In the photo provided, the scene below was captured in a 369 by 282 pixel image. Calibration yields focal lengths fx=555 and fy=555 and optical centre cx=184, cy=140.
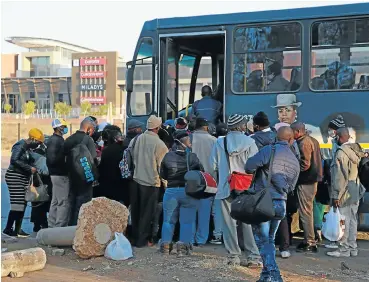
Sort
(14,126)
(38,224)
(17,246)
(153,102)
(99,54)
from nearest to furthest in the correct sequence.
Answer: (17,246), (38,224), (153,102), (14,126), (99,54)

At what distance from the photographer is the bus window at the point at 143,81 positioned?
10.8m

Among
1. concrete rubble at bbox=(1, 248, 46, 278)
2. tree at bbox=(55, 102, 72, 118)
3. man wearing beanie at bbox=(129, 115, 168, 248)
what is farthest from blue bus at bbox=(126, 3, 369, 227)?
tree at bbox=(55, 102, 72, 118)

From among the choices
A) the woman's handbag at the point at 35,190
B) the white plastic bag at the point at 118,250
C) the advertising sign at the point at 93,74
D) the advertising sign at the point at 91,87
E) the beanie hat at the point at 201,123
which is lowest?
the white plastic bag at the point at 118,250

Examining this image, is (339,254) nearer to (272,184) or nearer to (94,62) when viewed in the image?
(272,184)

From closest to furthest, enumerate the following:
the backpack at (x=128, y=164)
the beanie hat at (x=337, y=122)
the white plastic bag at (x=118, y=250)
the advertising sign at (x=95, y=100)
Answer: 1. the white plastic bag at (x=118, y=250)
2. the backpack at (x=128, y=164)
3. the beanie hat at (x=337, y=122)
4. the advertising sign at (x=95, y=100)

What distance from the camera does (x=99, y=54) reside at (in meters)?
69.9

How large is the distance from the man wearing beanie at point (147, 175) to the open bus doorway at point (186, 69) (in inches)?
98.4

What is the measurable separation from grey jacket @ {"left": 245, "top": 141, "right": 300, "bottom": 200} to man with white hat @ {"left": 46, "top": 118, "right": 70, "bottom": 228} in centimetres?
385

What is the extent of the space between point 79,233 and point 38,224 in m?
2.63

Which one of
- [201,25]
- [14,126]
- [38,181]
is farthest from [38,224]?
[14,126]

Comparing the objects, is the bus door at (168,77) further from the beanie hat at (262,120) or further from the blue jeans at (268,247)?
the blue jeans at (268,247)

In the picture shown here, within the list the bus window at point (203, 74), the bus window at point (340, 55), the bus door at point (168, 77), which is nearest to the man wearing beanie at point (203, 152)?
the bus window at point (340, 55)

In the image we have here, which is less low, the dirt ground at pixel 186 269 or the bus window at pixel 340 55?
the bus window at pixel 340 55

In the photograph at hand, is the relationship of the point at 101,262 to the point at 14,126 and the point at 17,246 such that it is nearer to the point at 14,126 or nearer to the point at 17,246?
the point at 17,246
